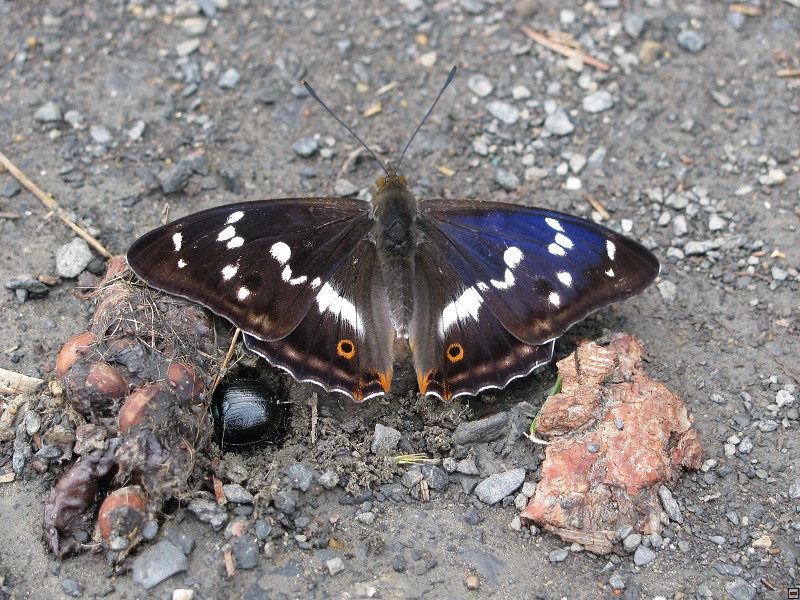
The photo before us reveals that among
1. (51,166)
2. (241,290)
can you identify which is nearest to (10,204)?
(51,166)

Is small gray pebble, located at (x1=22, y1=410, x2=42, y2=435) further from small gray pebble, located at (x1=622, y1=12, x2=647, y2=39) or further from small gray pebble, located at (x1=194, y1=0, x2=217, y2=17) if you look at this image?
small gray pebble, located at (x1=622, y1=12, x2=647, y2=39)

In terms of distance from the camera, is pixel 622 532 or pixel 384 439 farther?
pixel 384 439

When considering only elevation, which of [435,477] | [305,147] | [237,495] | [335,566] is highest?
[305,147]

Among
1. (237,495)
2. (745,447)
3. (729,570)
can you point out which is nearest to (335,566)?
(237,495)

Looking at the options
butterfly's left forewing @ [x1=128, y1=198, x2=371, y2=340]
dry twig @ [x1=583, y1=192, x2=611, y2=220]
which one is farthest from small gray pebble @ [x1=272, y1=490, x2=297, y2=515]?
dry twig @ [x1=583, y1=192, x2=611, y2=220]

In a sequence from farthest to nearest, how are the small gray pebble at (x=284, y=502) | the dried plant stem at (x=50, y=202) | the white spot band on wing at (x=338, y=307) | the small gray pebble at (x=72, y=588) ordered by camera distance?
1. the dried plant stem at (x=50, y=202)
2. the white spot band on wing at (x=338, y=307)
3. the small gray pebble at (x=284, y=502)
4. the small gray pebble at (x=72, y=588)

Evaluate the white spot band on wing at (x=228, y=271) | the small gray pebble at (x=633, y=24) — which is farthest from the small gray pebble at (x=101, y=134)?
the small gray pebble at (x=633, y=24)

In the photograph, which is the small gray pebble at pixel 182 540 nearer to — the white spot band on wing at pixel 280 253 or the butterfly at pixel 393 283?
the butterfly at pixel 393 283

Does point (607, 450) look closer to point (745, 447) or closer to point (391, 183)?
point (745, 447)
